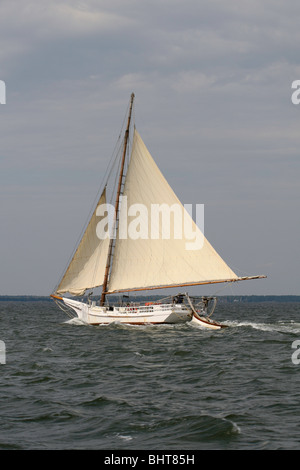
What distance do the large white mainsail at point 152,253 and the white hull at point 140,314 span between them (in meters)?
2.07

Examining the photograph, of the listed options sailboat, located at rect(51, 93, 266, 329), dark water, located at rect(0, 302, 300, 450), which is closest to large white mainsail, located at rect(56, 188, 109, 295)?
sailboat, located at rect(51, 93, 266, 329)

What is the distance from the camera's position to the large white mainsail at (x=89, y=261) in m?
52.8

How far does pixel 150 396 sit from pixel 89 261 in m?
33.0

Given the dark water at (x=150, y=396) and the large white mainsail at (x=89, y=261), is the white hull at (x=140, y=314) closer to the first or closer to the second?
the large white mainsail at (x=89, y=261)

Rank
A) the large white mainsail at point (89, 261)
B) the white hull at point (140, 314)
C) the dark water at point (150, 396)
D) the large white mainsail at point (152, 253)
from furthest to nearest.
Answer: the large white mainsail at point (89, 261)
the white hull at point (140, 314)
the large white mainsail at point (152, 253)
the dark water at point (150, 396)

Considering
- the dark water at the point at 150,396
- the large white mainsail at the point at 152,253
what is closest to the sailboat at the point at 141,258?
the large white mainsail at the point at 152,253

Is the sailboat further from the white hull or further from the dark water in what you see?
the dark water

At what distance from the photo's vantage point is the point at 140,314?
51.2m

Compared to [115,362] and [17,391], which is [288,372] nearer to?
[115,362]

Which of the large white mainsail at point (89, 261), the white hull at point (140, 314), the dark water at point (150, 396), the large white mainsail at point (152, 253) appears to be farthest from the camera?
the large white mainsail at point (89, 261)

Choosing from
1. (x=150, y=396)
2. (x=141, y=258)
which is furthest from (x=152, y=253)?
(x=150, y=396)

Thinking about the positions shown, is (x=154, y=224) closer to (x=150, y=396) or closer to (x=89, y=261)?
(x=89, y=261)
